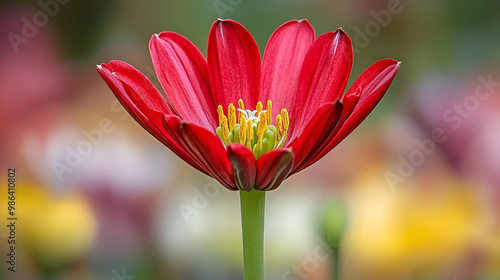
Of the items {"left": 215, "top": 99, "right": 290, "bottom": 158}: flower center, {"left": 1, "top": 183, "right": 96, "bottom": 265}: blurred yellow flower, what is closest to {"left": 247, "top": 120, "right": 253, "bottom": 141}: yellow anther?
{"left": 215, "top": 99, "right": 290, "bottom": 158}: flower center

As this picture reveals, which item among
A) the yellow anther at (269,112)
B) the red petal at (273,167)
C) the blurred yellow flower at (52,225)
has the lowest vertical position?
the blurred yellow flower at (52,225)

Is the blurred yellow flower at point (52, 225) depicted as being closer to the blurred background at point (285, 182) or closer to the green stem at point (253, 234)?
the blurred background at point (285, 182)

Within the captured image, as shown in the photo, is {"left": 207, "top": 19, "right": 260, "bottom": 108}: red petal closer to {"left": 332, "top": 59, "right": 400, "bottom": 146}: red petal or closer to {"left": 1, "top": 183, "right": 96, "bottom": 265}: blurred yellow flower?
{"left": 332, "top": 59, "right": 400, "bottom": 146}: red petal

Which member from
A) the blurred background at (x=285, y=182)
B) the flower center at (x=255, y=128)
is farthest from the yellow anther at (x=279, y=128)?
the blurred background at (x=285, y=182)

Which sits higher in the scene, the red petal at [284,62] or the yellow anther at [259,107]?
the red petal at [284,62]

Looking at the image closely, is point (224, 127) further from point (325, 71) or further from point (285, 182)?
point (285, 182)

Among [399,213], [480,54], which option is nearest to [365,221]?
[399,213]

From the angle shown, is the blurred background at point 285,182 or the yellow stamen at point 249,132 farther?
the blurred background at point 285,182
